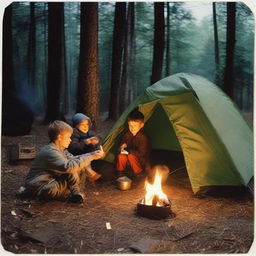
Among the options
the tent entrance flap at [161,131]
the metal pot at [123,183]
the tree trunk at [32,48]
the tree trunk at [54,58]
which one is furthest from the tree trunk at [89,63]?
the tree trunk at [32,48]

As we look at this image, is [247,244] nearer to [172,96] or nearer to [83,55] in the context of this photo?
[172,96]

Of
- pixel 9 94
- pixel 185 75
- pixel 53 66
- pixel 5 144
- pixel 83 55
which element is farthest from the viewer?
pixel 53 66

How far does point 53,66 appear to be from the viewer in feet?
34.0

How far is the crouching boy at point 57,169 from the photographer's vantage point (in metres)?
4.12

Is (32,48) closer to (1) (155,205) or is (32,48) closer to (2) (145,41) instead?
(2) (145,41)

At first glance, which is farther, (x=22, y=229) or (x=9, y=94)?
(x=9, y=94)

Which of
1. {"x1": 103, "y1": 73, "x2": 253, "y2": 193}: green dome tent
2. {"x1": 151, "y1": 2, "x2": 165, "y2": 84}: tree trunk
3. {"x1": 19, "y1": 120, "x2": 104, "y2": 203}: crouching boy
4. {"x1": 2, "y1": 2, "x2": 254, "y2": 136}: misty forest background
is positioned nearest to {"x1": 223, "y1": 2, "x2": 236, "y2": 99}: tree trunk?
{"x1": 2, "y1": 2, "x2": 254, "y2": 136}: misty forest background

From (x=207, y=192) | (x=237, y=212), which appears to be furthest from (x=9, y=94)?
(x=237, y=212)

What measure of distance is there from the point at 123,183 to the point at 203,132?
4.47 ft

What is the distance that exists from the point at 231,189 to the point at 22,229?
9.06ft

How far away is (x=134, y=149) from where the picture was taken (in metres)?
5.37

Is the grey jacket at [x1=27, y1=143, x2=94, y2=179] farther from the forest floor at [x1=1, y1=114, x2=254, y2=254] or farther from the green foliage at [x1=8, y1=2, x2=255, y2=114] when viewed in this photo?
the green foliage at [x1=8, y1=2, x2=255, y2=114]

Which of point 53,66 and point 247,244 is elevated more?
point 53,66

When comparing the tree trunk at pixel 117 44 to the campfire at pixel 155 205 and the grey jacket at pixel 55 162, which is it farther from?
the campfire at pixel 155 205
